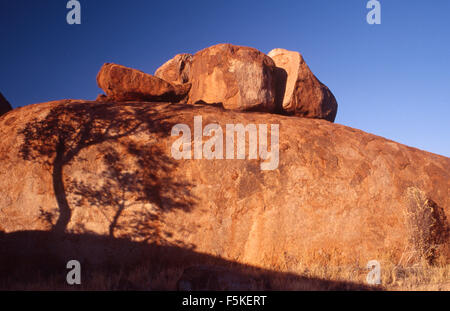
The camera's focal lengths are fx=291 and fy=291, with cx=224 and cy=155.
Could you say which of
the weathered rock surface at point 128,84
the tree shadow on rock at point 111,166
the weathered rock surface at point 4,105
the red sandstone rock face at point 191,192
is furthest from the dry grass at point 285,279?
the weathered rock surface at point 4,105

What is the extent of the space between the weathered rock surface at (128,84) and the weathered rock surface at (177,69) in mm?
1492

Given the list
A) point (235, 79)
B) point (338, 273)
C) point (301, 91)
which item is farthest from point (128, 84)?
point (338, 273)

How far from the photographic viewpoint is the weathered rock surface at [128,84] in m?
7.91

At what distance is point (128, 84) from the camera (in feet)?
26.2

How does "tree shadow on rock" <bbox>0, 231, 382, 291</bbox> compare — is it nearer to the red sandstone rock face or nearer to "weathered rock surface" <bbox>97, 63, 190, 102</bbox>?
the red sandstone rock face

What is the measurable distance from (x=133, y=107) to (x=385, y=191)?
6194mm

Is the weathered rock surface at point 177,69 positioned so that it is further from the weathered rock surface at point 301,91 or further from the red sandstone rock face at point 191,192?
the red sandstone rock face at point 191,192

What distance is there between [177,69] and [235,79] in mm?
2703

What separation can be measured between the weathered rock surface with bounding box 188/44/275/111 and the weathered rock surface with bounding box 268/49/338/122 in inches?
21.4

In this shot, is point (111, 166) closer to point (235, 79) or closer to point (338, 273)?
point (235, 79)

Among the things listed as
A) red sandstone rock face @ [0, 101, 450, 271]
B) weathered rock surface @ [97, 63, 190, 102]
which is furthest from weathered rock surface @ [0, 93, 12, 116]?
weathered rock surface @ [97, 63, 190, 102]

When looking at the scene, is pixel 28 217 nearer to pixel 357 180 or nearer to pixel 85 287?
pixel 85 287

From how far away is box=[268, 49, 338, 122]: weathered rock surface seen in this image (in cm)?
884
